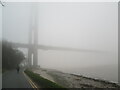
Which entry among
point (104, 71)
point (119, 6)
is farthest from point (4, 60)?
point (104, 71)

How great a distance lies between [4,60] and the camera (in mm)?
34906

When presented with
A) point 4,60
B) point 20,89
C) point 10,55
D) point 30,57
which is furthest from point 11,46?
point 20,89

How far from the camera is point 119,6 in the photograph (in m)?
32.8

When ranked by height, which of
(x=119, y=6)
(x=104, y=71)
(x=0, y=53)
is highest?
(x=119, y=6)

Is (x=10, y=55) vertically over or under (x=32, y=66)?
over

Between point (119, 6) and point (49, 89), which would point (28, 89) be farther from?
point (119, 6)

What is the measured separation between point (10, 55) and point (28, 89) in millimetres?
25829

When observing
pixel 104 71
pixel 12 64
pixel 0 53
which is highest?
pixel 0 53

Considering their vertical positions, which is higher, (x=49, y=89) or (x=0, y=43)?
(x=0, y=43)

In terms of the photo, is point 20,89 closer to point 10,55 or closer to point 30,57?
point 10,55

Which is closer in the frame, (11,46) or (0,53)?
(0,53)

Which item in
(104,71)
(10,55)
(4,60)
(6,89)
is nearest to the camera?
(6,89)

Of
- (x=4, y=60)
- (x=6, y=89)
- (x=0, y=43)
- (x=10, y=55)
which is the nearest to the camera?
(x=6, y=89)

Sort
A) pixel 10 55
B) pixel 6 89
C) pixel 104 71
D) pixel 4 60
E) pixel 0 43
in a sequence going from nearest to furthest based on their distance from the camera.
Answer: pixel 6 89
pixel 0 43
pixel 4 60
pixel 10 55
pixel 104 71
